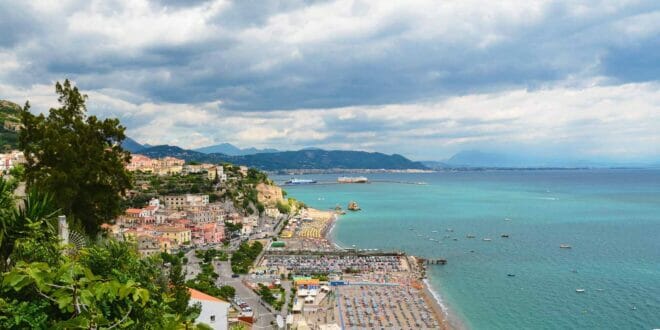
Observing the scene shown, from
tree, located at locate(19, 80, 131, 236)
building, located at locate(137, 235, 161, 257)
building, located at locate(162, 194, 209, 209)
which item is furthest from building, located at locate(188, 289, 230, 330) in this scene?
building, located at locate(162, 194, 209, 209)

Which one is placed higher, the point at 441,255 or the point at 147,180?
the point at 147,180

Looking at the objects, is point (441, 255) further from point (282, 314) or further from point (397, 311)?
point (282, 314)

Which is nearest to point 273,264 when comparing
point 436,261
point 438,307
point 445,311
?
point 436,261

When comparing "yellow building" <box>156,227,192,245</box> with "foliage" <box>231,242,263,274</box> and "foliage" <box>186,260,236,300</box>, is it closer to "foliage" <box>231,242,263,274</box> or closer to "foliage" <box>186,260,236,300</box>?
"foliage" <box>231,242,263,274</box>

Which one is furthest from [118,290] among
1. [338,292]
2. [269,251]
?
[269,251]

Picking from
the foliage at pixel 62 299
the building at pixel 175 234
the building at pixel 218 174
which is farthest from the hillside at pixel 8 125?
the foliage at pixel 62 299

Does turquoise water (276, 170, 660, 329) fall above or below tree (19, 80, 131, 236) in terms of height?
below

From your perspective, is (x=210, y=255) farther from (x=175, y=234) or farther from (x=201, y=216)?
(x=201, y=216)
